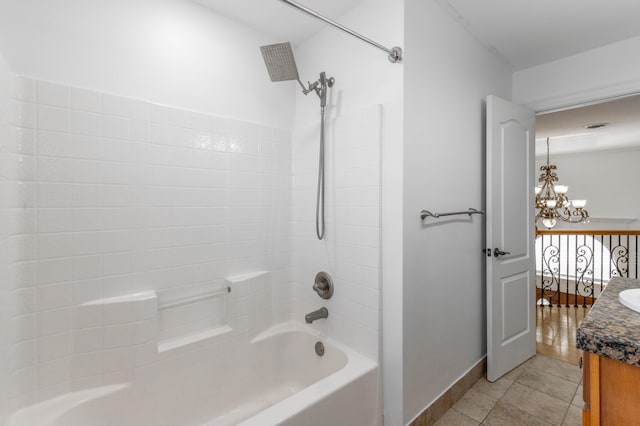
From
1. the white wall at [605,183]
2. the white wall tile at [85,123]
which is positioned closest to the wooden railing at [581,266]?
the white wall at [605,183]

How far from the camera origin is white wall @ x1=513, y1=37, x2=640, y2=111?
83.6 inches

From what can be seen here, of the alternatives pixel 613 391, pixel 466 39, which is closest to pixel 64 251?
pixel 613 391

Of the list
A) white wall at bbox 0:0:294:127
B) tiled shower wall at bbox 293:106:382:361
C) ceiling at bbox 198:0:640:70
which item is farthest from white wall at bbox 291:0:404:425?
white wall at bbox 0:0:294:127

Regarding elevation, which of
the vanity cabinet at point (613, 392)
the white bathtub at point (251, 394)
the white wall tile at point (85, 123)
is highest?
the white wall tile at point (85, 123)

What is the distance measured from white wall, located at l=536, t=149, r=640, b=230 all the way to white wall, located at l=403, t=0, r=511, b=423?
19.2 ft

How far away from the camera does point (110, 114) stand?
146cm

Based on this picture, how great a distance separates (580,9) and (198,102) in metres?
2.35

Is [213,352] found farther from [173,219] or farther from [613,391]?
[613,391]

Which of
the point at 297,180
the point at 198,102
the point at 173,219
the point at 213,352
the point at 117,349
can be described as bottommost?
the point at 213,352

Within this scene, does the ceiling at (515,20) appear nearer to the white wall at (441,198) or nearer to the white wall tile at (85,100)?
the white wall at (441,198)

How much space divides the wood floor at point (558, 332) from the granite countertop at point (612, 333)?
6.13ft

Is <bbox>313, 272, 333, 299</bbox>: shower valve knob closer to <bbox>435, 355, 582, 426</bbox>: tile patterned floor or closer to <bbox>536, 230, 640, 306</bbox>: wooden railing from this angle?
<bbox>435, 355, 582, 426</bbox>: tile patterned floor

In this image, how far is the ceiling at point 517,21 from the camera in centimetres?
179

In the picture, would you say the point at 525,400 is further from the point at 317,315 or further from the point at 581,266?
the point at 581,266
